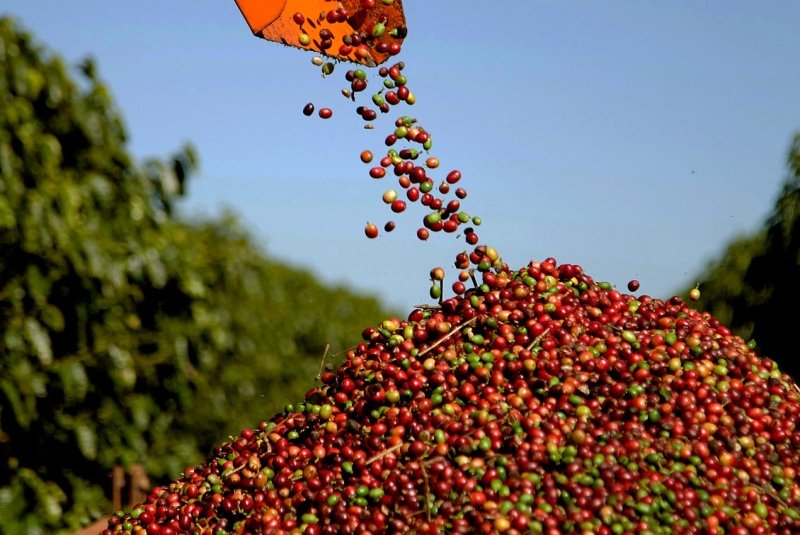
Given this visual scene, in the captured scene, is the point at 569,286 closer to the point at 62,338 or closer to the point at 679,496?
the point at 679,496

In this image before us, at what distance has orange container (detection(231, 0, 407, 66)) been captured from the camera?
13.7ft

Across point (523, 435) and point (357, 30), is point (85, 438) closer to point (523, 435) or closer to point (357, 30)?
point (357, 30)

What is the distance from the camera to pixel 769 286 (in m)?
5.54

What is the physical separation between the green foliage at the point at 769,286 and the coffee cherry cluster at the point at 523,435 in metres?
1.87

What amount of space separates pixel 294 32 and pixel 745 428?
2.54 meters

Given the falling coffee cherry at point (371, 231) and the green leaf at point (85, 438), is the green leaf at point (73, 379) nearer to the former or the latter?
the green leaf at point (85, 438)

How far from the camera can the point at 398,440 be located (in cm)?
307

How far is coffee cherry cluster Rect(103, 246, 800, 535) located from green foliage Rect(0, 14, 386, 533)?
1.94 metres

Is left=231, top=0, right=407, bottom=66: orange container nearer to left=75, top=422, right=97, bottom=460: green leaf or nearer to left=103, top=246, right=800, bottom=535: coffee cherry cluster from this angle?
left=103, top=246, right=800, bottom=535: coffee cherry cluster

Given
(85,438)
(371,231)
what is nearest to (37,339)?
(85,438)

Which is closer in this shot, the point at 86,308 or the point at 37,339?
the point at 37,339

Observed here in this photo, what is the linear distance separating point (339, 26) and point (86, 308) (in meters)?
2.22

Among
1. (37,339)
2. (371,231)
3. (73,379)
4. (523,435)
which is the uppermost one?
(37,339)

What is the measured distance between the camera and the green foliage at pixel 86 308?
16.9ft
